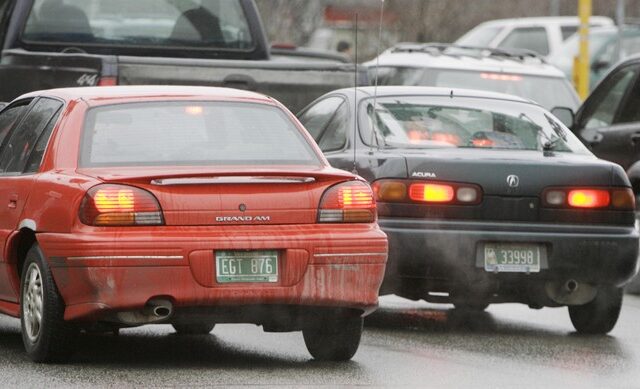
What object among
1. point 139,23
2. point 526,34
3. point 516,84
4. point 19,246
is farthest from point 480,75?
point 526,34

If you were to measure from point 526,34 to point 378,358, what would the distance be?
26851mm

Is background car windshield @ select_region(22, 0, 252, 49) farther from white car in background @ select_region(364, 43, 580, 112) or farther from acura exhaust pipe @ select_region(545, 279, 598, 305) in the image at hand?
acura exhaust pipe @ select_region(545, 279, 598, 305)

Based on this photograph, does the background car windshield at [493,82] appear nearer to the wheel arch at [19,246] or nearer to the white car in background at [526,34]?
the wheel arch at [19,246]

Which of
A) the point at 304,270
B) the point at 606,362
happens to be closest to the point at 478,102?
→ the point at 606,362

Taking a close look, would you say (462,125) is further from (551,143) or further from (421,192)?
(421,192)

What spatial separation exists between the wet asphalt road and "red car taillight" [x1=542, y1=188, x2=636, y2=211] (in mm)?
764

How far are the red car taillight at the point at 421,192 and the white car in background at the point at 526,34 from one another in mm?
23469

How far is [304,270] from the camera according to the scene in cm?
873

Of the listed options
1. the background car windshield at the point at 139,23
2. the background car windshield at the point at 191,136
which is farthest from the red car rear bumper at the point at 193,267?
the background car windshield at the point at 139,23

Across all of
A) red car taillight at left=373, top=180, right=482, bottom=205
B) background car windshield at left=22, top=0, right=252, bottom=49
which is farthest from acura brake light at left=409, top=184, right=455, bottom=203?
background car windshield at left=22, top=0, right=252, bottom=49

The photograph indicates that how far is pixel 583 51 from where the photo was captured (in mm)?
25000

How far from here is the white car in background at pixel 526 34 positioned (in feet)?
113

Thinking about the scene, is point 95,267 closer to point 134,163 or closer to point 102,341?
point 134,163

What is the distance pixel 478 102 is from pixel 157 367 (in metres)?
Answer: 3.54
